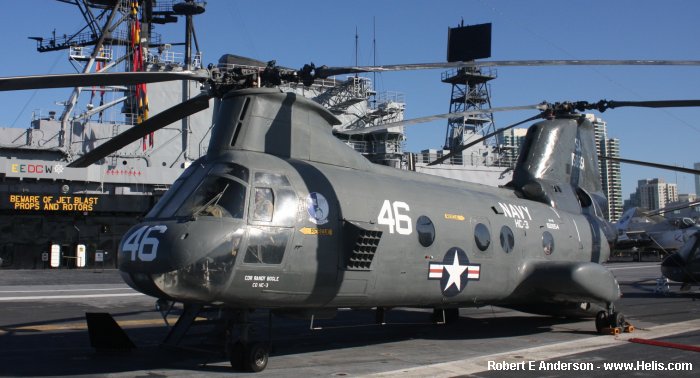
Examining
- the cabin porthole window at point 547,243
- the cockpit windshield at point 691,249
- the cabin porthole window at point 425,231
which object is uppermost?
the cabin porthole window at point 425,231

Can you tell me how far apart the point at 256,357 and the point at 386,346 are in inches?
147

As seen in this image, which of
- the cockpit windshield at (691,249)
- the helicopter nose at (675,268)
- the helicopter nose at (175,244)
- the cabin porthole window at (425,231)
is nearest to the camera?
the helicopter nose at (175,244)

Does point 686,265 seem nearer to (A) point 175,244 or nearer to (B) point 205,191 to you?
(B) point 205,191

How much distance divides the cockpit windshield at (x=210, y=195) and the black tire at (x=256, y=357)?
79.5 inches

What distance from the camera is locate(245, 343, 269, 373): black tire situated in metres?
9.47

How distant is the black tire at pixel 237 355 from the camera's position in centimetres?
952

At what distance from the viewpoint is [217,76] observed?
10711 millimetres

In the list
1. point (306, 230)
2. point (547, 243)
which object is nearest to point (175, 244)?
point (306, 230)

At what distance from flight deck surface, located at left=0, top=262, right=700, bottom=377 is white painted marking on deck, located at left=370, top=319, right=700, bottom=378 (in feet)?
0.06

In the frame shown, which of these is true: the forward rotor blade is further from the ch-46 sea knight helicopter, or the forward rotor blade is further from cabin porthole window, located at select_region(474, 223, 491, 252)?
cabin porthole window, located at select_region(474, 223, 491, 252)

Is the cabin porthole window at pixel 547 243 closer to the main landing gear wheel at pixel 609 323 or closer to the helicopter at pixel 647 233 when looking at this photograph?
the main landing gear wheel at pixel 609 323

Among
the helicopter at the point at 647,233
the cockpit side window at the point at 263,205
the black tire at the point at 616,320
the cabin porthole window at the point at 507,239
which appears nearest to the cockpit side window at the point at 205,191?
the cockpit side window at the point at 263,205

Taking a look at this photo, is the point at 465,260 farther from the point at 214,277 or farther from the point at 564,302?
the point at 214,277

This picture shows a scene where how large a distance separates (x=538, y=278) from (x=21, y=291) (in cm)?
1980
